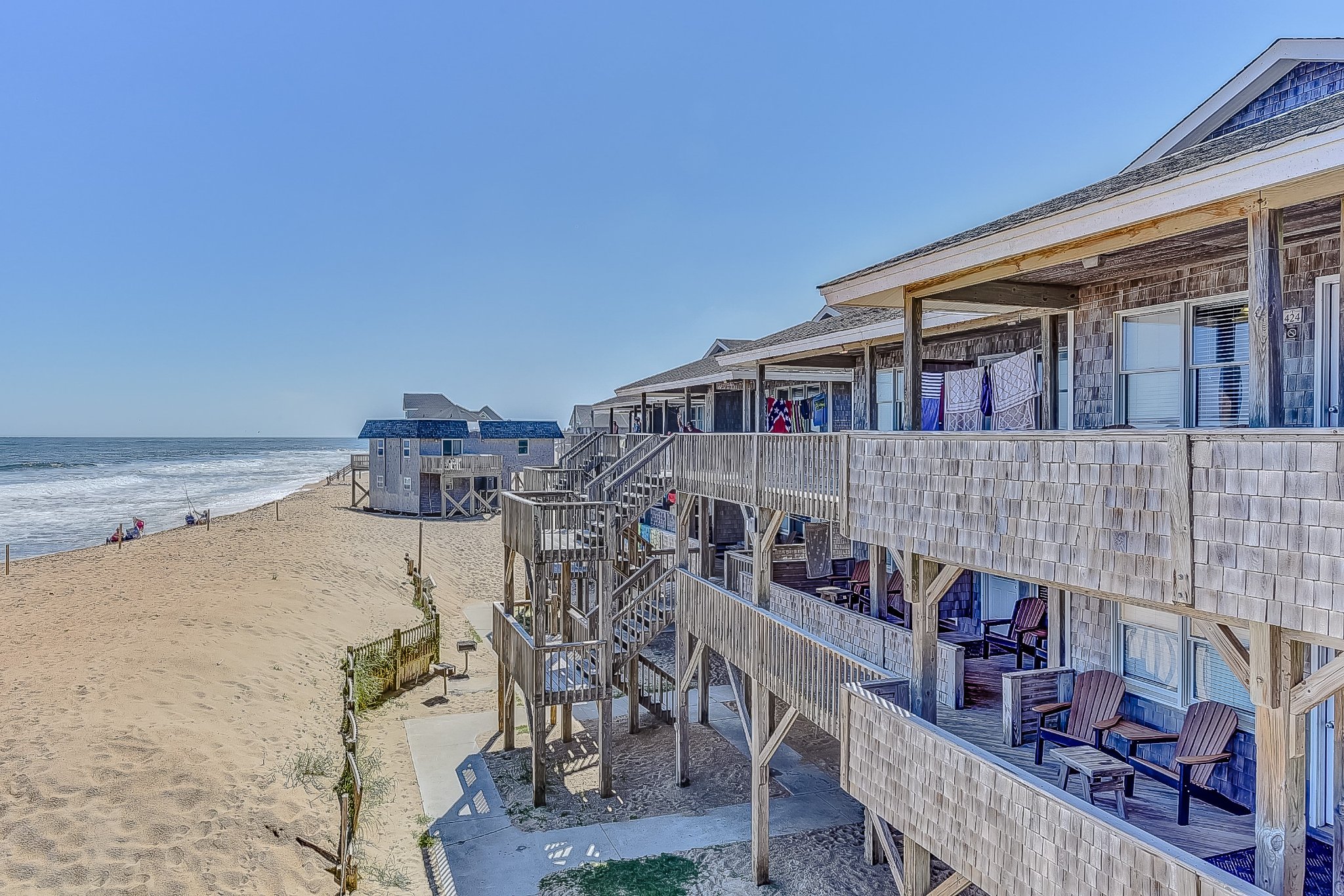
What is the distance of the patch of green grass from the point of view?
390 inches

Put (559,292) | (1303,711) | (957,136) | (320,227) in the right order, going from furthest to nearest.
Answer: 1. (559,292)
2. (320,227)
3. (957,136)
4. (1303,711)

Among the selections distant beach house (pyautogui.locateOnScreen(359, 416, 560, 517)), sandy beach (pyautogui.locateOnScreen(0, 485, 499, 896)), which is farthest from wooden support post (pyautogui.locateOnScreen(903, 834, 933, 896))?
distant beach house (pyautogui.locateOnScreen(359, 416, 560, 517))

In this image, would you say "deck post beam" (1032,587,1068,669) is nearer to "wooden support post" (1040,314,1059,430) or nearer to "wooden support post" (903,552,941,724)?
"wooden support post" (1040,314,1059,430)

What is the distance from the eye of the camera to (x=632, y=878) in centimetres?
1022

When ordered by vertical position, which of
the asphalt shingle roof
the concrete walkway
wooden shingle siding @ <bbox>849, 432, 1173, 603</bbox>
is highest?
the asphalt shingle roof

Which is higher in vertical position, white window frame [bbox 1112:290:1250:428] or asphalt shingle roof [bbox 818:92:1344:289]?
asphalt shingle roof [bbox 818:92:1344:289]

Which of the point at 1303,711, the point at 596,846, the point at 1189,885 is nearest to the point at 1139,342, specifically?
the point at 1303,711

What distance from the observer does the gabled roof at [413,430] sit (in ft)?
146

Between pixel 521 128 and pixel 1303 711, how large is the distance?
34.1 meters

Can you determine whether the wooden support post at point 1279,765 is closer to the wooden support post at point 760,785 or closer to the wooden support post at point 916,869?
the wooden support post at point 916,869

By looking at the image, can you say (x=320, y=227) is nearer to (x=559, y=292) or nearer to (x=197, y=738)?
(x=559, y=292)

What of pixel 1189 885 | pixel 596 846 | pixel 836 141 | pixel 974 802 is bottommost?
pixel 596 846

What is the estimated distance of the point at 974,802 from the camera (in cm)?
610

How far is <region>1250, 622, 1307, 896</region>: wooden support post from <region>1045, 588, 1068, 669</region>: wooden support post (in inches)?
182
